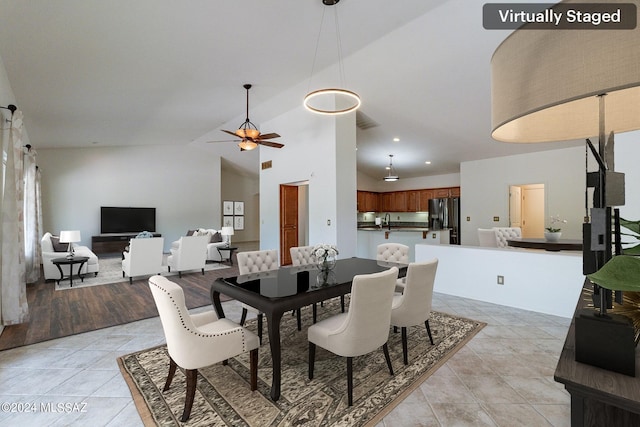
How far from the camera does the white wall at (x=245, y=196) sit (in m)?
11.9

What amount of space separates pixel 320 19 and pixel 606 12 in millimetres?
3272

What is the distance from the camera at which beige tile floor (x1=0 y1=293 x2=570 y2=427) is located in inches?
72.4

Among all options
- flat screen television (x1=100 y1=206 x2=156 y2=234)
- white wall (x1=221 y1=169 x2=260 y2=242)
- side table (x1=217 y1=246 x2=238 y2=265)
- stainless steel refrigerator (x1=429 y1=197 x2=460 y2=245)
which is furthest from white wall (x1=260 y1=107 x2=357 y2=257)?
white wall (x1=221 y1=169 x2=260 y2=242)

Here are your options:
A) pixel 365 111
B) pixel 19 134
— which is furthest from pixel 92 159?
pixel 365 111

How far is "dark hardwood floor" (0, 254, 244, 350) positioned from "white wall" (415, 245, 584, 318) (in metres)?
3.75

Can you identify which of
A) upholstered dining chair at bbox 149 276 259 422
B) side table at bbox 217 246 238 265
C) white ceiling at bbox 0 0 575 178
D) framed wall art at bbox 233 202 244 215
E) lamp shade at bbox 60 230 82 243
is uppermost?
white ceiling at bbox 0 0 575 178

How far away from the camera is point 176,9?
2779mm

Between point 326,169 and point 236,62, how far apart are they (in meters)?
A: 2.41

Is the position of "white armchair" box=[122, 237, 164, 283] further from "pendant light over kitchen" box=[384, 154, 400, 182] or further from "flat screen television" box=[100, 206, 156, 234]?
"pendant light over kitchen" box=[384, 154, 400, 182]

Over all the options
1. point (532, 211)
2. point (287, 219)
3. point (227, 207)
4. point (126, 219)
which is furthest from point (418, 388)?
point (227, 207)

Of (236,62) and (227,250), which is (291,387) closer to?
(236,62)

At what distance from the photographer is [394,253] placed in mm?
3818

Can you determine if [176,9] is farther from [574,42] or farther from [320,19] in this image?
[574,42]

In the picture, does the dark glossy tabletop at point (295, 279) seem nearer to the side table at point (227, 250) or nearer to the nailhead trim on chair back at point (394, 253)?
the nailhead trim on chair back at point (394, 253)
